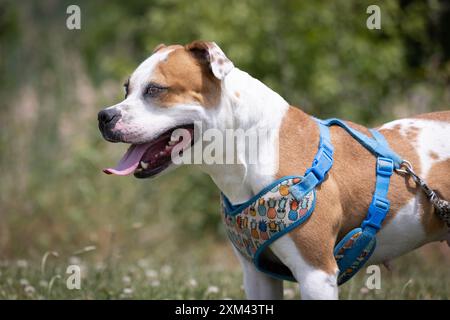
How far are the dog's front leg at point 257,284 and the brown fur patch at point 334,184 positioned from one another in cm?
43

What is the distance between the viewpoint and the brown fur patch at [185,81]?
2.83 m

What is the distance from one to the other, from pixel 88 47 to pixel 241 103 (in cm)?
651

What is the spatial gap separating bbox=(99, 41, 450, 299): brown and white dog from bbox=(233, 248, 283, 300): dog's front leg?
0.33m

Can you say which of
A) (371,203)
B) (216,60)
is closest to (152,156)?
(216,60)

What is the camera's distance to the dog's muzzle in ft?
9.25

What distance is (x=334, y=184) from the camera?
2850mm

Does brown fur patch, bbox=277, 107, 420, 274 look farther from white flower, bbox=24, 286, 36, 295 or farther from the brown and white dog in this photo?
white flower, bbox=24, 286, 36, 295

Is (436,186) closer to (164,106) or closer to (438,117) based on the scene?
(438,117)

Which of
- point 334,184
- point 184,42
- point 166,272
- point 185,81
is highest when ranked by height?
point 184,42

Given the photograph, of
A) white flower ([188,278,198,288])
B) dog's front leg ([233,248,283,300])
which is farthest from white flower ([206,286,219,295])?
dog's front leg ([233,248,283,300])

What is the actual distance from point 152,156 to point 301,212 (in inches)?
26.3

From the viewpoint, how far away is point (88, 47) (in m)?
8.98
